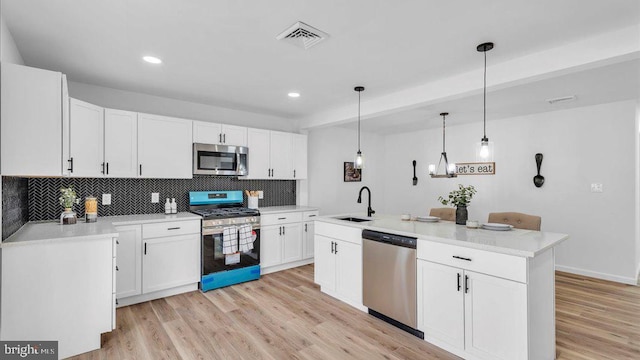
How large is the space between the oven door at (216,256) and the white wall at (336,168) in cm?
184

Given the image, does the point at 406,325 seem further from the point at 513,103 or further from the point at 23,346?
the point at 513,103

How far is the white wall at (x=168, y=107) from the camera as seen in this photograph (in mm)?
3453

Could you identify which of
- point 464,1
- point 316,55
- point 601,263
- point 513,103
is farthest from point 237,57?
point 601,263

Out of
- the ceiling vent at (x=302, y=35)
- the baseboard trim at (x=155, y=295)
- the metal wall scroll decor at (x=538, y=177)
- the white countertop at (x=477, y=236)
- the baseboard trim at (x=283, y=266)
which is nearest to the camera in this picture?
the white countertop at (x=477, y=236)

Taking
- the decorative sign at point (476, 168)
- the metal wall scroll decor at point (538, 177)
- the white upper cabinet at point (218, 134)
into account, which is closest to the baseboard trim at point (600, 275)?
the metal wall scroll decor at point (538, 177)

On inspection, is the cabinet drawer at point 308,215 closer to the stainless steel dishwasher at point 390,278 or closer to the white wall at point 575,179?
the stainless steel dishwasher at point 390,278

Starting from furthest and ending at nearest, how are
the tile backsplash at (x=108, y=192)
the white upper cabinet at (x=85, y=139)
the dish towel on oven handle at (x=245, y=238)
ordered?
the dish towel on oven handle at (x=245, y=238)
the white upper cabinet at (x=85, y=139)
the tile backsplash at (x=108, y=192)

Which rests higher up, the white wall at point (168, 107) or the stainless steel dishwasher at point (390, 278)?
the white wall at point (168, 107)

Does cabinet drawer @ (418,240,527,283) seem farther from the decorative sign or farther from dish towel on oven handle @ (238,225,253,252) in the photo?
the decorative sign

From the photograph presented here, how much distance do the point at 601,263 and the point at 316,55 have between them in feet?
15.4

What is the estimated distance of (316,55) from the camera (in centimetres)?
265

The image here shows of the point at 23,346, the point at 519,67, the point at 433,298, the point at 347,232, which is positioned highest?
the point at 519,67

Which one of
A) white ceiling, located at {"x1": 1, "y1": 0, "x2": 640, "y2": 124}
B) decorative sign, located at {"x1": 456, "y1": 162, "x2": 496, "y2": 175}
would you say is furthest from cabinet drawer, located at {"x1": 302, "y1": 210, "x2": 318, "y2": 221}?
decorative sign, located at {"x1": 456, "y1": 162, "x2": 496, "y2": 175}

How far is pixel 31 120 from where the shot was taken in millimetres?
2088
